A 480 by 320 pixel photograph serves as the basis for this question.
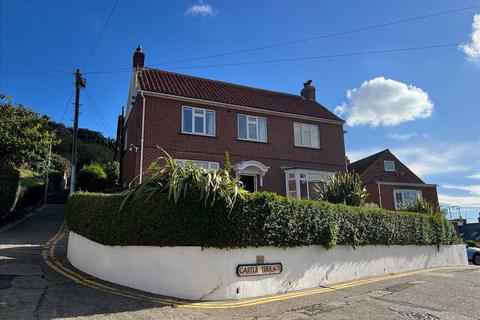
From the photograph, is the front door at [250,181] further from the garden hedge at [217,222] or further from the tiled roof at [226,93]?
the garden hedge at [217,222]

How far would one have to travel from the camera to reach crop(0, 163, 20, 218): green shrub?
17.6 metres

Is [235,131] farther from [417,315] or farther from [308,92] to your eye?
[417,315]

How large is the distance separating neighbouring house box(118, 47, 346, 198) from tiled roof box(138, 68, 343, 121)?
0.18 ft

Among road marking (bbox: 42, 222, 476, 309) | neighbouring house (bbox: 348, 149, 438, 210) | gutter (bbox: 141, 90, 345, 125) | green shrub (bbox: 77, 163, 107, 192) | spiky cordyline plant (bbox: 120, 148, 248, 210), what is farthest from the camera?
neighbouring house (bbox: 348, 149, 438, 210)

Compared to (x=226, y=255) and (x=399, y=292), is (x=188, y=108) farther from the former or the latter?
(x=399, y=292)

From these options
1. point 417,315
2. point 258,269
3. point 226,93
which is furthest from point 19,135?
point 417,315

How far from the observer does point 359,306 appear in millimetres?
8047

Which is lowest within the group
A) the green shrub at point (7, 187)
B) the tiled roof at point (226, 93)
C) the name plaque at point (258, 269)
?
the name plaque at point (258, 269)

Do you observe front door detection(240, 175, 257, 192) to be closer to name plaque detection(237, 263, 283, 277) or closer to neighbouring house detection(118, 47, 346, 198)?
neighbouring house detection(118, 47, 346, 198)

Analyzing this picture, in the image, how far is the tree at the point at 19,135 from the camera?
719 inches

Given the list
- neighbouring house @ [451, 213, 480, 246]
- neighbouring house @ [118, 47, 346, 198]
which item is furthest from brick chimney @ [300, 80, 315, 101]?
neighbouring house @ [451, 213, 480, 246]

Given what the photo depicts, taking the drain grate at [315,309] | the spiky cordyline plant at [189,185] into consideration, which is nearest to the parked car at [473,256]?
the drain grate at [315,309]

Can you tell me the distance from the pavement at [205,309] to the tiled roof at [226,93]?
10129mm

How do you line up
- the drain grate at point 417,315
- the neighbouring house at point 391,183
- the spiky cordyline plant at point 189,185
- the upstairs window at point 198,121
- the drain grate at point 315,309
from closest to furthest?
A: the drain grate at point 417,315 < the drain grate at point 315,309 < the spiky cordyline plant at point 189,185 < the upstairs window at point 198,121 < the neighbouring house at point 391,183
